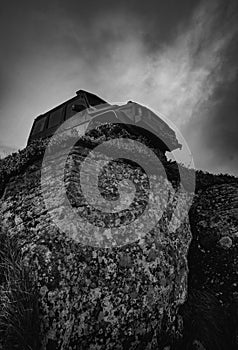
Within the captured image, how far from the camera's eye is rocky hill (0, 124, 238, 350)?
3369 mm

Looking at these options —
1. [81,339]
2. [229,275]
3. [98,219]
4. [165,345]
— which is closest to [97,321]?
[81,339]

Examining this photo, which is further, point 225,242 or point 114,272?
point 225,242

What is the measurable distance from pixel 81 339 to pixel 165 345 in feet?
4.00

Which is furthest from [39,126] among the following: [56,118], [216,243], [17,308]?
[17,308]

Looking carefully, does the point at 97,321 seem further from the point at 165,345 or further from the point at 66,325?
the point at 165,345

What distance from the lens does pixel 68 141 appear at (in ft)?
16.1

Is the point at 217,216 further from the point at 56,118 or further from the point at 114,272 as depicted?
the point at 56,118

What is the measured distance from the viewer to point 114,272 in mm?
3750

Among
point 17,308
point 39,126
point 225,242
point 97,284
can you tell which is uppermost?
point 39,126

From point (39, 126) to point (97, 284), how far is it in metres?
7.16

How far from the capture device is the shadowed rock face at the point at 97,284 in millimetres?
3301

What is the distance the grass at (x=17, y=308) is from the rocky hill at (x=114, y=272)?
54 millimetres

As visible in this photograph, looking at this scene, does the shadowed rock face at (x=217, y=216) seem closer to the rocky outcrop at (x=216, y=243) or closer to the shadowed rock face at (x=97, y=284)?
the rocky outcrop at (x=216, y=243)

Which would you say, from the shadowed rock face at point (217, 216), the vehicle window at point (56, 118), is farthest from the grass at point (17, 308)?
the vehicle window at point (56, 118)
